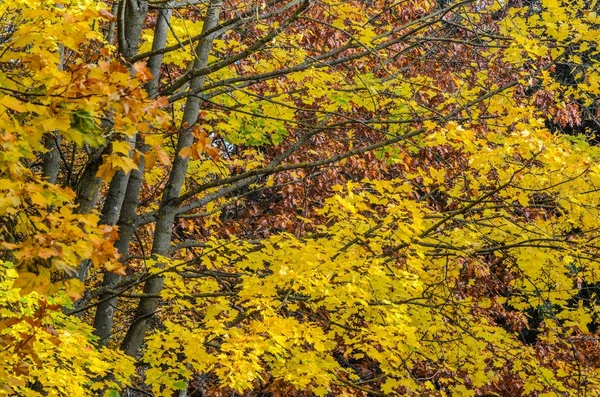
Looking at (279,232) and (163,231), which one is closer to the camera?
(279,232)

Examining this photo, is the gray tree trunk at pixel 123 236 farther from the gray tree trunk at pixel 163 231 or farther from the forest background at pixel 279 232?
the gray tree trunk at pixel 163 231

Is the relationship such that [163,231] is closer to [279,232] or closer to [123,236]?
[123,236]

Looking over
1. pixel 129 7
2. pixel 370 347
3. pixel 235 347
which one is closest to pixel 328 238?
pixel 370 347

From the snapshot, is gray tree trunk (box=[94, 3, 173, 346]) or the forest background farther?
gray tree trunk (box=[94, 3, 173, 346])

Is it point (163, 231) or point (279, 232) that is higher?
point (163, 231)

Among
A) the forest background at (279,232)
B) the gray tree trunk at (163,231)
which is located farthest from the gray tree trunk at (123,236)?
the gray tree trunk at (163,231)

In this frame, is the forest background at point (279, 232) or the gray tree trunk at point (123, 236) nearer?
the forest background at point (279, 232)

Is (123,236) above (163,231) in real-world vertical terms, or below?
below

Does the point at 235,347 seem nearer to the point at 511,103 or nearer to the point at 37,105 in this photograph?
the point at 37,105

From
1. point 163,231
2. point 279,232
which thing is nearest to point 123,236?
point 163,231

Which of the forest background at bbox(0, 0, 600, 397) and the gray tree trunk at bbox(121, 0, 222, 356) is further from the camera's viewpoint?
the gray tree trunk at bbox(121, 0, 222, 356)

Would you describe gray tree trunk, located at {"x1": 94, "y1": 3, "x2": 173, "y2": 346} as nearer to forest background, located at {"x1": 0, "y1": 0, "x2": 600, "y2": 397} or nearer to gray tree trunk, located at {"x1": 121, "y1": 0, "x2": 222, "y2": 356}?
forest background, located at {"x1": 0, "y1": 0, "x2": 600, "y2": 397}

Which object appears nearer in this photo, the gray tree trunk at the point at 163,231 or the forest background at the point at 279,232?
the forest background at the point at 279,232

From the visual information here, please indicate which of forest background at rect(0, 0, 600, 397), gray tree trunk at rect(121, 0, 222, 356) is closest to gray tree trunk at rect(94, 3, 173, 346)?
forest background at rect(0, 0, 600, 397)
